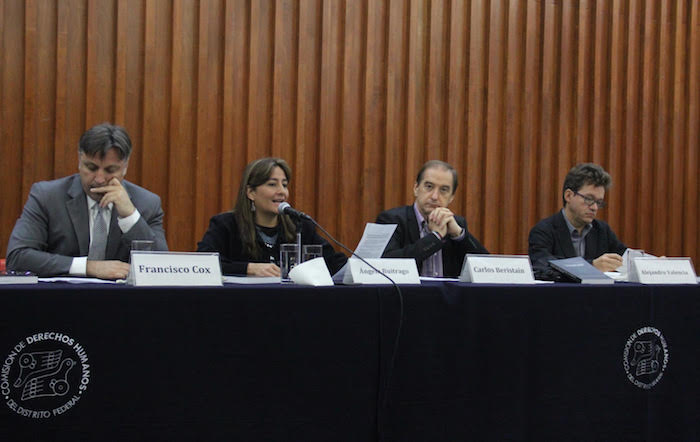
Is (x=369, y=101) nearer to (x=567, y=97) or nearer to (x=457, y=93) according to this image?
(x=457, y=93)

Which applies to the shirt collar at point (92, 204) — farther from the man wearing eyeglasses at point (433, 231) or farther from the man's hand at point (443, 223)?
the man's hand at point (443, 223)

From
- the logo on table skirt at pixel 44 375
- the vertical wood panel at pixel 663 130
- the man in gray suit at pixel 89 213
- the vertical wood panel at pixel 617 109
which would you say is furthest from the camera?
the vertical wood panel at pixel 663 130

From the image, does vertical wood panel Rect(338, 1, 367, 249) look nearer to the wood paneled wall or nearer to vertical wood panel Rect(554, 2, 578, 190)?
the wood paneled wall

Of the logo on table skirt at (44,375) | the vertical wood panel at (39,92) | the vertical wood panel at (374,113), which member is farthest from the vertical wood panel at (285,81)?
the logo on table skirt at (44,375)

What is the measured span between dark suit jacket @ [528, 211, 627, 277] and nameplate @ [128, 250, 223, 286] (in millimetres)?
2067

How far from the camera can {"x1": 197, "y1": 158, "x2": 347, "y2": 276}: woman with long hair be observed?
3082mm

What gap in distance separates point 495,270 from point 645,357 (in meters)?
0.59

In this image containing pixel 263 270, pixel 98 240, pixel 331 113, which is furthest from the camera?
pixel 331 113

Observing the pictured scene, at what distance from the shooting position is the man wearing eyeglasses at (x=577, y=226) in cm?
357

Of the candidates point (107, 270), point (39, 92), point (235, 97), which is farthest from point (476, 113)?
point (107, 270)

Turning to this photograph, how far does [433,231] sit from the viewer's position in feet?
9.98

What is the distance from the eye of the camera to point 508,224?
4.72 meters

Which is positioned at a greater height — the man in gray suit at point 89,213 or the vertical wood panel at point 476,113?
the vertical wood panel at point 476,113

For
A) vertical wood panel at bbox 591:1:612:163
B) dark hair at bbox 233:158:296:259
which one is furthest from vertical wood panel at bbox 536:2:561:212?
dark hair at bbox 233:158:296:259
